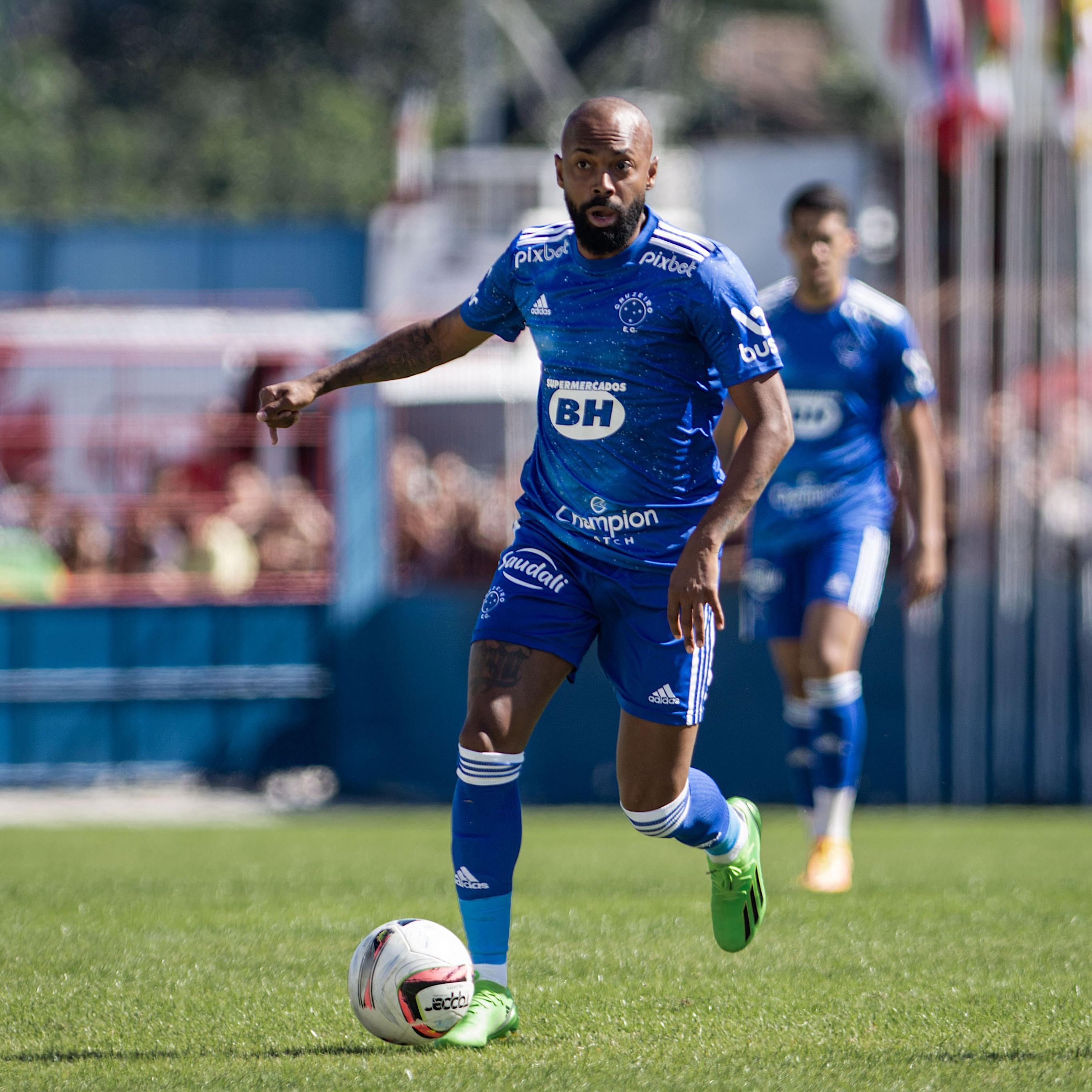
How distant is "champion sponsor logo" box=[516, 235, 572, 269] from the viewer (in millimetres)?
4836

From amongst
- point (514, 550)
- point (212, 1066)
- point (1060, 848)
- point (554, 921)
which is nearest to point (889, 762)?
point (1060, 848)

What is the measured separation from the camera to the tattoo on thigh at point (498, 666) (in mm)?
4652

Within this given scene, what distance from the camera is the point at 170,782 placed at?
1430 centimetres

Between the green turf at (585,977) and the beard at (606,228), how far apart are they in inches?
80.7

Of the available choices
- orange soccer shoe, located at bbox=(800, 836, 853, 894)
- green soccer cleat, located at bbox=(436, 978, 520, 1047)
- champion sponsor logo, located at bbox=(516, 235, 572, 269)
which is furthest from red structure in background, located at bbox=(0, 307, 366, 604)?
green soccer cleat, located at bbox=(436, 978, 520, 1047)

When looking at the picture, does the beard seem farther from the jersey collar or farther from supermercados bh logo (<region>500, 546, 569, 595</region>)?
supermercados bh logo (<region>500, 546, 569, 595</region>)

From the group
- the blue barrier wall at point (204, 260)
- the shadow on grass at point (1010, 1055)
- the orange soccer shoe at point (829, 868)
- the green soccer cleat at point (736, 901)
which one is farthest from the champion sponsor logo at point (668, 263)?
the blue barrier wall at point (204, 260)

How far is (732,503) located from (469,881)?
47.3 inches

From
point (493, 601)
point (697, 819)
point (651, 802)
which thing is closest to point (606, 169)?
point (493, 601)

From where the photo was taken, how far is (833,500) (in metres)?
7.54

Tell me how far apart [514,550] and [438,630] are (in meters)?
8.82

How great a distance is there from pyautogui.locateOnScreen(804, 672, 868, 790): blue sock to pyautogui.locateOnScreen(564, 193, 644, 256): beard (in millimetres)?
3263

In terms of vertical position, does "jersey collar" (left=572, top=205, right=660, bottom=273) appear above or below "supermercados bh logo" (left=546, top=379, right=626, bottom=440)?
above

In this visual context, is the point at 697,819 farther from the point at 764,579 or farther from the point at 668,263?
the point at 764,579
